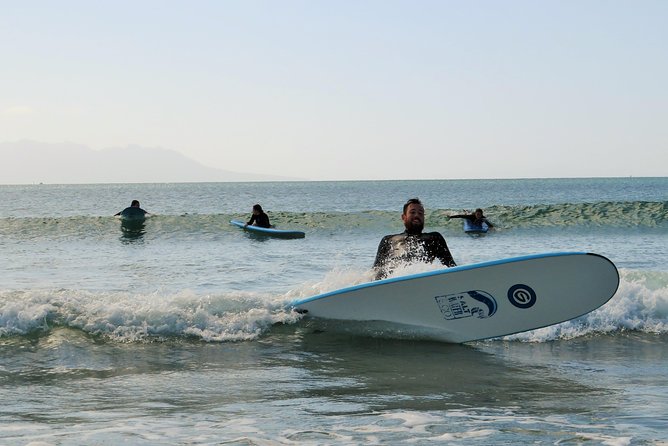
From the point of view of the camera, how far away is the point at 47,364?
6707 mm

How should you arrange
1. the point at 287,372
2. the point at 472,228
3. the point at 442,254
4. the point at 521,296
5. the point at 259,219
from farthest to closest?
the point at 472,228
the point at 259,219
the point at 442,254
the point at 521,296
the point at 287,372

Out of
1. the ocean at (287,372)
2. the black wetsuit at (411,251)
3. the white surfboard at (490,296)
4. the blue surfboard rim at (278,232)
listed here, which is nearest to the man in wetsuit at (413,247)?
the black wetsuit at (411,251)

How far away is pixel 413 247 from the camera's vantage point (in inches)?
313

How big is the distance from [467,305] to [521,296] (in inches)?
20.1

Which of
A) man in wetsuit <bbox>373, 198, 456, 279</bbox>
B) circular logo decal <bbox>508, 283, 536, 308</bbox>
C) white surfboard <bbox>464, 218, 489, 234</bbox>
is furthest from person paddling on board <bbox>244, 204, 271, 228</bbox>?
circular logo decal <bbox>508, 283, 536, 308</bbox>

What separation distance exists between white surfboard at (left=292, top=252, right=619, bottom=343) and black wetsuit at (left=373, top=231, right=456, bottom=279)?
0.56 m

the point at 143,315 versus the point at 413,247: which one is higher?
the point at 413,247

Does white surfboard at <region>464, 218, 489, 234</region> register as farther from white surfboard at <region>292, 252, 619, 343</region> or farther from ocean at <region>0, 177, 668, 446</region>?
white surfboard at <region>292, 252, 619, 343</region>

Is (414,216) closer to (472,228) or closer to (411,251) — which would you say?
(411,251)

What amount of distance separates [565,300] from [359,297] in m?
1.95

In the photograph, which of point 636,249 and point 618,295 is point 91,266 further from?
point 636,249

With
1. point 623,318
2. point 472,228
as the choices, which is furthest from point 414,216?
point 472,228

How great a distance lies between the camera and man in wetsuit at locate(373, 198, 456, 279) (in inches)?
310

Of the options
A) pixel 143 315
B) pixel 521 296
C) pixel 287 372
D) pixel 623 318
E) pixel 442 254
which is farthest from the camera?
pixel 623 318
